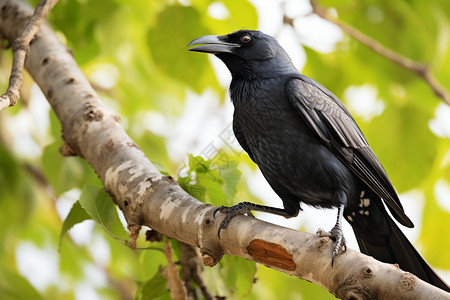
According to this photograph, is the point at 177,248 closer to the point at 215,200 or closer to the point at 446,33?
the point at 215,200

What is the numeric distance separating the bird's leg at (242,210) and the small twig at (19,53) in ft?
3.17

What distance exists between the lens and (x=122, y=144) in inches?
113

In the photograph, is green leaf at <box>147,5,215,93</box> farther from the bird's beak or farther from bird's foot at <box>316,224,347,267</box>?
bird's foot at <box>316,224,347,267</box>

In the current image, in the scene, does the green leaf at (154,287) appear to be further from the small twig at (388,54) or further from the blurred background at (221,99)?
the small twig at (388,54)

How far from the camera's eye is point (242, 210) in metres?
2.80

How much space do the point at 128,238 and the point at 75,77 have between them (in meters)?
0.99

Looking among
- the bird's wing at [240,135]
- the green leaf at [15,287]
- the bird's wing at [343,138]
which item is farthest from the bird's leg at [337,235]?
the green leaf at [15,287]

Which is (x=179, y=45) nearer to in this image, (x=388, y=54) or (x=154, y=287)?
(x=388, y=54)

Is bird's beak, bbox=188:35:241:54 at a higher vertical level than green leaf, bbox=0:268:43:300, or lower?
higher

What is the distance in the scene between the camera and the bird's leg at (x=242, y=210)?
2438mm

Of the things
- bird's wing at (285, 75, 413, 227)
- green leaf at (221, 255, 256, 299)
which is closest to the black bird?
bird's wing at (285, 75, 413, 227)

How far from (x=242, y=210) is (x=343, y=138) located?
0.83m

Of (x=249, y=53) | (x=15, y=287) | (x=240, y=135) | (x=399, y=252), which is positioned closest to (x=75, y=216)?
(x=15, y=287)

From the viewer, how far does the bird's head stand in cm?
362
